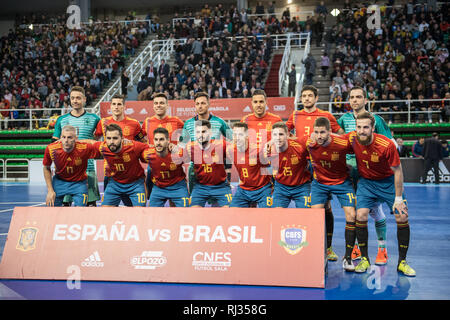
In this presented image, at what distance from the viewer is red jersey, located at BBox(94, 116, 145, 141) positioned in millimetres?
7488

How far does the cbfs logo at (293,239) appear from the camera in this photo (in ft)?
16.9

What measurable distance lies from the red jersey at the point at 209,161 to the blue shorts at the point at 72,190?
69.1 inches

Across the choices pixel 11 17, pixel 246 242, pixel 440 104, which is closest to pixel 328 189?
pixel 246 242

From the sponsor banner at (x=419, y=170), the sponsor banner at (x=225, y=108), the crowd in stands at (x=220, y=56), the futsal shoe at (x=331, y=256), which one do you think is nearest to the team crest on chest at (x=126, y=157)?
the futsal shoe at (x=331, y=256)

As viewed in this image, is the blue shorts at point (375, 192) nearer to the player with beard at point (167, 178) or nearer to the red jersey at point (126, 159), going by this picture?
the player with beard at point (167, 178)

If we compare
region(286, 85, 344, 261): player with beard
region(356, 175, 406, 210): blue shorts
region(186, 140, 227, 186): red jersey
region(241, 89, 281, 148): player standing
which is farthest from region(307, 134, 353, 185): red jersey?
region(186, 140, 227, 186): red jersey

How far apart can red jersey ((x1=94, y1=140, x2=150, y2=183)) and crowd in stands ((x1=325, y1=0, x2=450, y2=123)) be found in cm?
1336

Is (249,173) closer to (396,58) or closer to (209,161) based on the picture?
(209,161)

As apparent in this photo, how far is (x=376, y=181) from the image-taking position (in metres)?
6.01

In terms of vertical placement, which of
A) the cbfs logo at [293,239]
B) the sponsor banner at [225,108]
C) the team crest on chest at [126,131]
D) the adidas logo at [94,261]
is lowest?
the adidas logo at [94,261]

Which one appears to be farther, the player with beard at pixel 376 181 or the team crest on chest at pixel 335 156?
the team crest on chest at pixel 335 156

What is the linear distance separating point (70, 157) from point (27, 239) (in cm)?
153

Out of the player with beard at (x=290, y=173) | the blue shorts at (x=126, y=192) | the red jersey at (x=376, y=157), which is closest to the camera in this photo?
the red jersey at (x=376, y=157)
